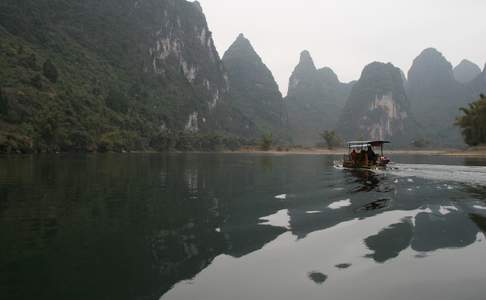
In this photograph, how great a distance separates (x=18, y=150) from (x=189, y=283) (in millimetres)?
79261

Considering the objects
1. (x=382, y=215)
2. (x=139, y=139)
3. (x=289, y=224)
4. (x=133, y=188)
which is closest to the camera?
(x=289, y=224)

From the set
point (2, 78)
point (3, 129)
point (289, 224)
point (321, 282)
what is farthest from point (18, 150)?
point (321, 282)

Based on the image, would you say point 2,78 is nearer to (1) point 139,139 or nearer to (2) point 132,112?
(1) point 139,139

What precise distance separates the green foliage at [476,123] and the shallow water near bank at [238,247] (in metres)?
80.0

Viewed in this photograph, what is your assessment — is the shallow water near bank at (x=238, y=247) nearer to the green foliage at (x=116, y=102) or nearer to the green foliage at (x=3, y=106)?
the green foliage at (x=3, y=106)

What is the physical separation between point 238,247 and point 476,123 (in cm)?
9637

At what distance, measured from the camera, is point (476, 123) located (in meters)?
90.1

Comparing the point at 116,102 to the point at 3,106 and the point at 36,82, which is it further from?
the point at 3,106

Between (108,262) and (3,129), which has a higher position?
(3,129)

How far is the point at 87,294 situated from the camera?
23.6 feet

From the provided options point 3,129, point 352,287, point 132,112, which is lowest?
point 352,287

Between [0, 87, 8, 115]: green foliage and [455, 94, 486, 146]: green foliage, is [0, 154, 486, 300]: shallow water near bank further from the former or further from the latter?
[455, 94, 486, 146]: green foliage

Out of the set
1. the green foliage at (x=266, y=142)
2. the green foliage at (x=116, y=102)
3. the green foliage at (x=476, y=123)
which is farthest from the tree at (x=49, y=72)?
the green foliage at (x=476, y=123)

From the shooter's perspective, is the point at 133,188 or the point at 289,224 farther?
the point at 133,188
